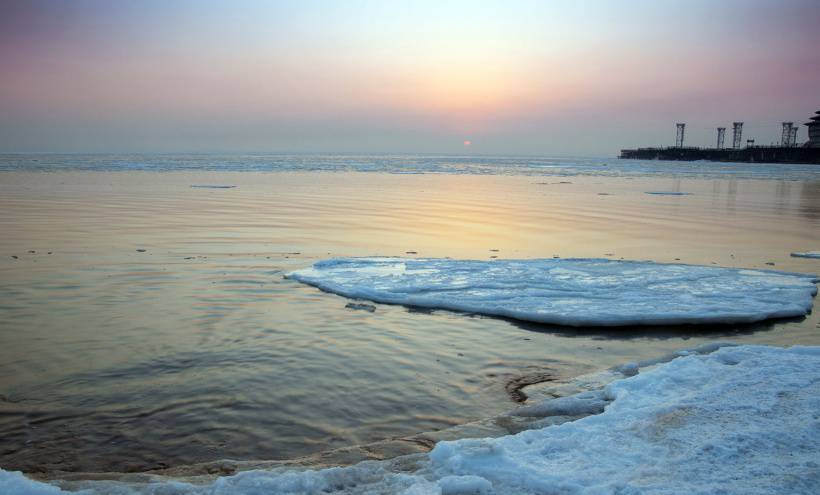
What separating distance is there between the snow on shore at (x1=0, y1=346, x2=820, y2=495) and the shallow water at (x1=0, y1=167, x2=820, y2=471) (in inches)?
18.0

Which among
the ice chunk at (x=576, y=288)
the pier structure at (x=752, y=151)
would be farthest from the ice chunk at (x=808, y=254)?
the pier structure at (x=752, y=151)

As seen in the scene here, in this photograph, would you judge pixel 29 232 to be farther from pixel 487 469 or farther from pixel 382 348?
pixel 487 469

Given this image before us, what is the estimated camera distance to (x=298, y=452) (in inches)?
152

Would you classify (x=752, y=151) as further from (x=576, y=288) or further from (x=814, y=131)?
(x=576, y=288)

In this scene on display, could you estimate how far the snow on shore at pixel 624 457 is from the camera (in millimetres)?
3373

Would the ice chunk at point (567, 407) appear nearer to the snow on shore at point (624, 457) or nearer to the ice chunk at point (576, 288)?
the snow on shore at point (624, 457)

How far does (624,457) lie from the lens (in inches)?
149

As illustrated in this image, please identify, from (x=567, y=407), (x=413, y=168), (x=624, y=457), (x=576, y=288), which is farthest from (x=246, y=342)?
(x=413, y=168)

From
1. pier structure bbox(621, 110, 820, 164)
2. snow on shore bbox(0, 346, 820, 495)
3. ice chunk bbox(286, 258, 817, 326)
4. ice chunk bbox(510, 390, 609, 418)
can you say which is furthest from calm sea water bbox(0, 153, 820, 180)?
snow on shore bbox(0, 346, 820, 495)

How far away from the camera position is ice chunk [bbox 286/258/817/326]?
7.34m

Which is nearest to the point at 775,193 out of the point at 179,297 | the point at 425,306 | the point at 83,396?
the point at 425,306

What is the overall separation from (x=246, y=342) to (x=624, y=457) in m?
3.79

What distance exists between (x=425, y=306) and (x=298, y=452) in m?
3.93

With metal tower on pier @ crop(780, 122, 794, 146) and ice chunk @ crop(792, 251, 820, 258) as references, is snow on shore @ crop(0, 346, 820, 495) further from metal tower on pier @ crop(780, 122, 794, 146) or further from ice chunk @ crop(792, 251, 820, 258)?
metal tower on pier @ crop(780, 122, 794, 146)
